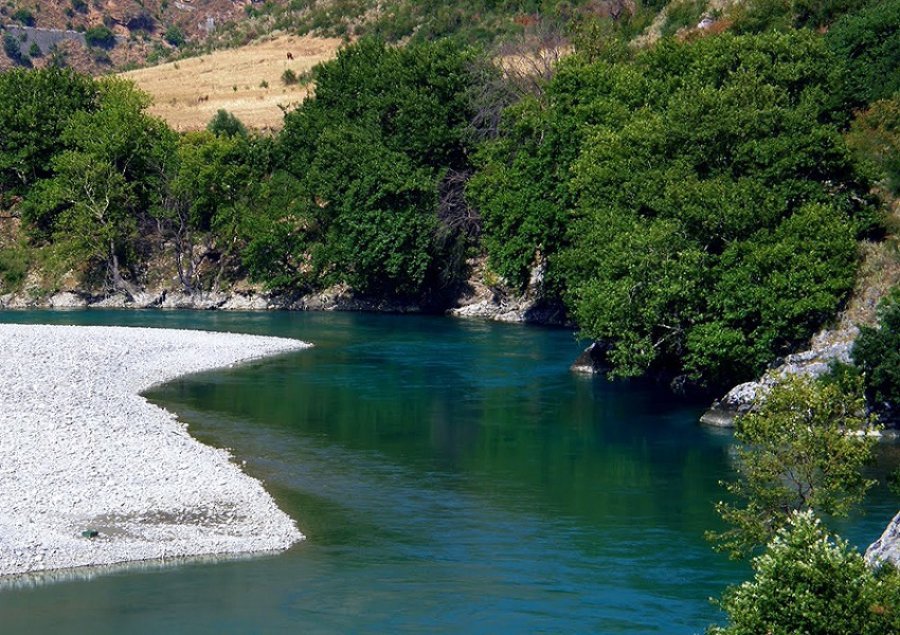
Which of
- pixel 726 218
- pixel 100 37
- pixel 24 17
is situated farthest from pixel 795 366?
pixel 24 17

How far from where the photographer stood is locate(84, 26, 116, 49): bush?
194375mm

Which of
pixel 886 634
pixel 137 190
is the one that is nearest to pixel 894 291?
pixel 886 634

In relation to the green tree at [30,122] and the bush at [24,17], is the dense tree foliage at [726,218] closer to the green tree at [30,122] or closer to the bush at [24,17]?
the green tree at [30,122]

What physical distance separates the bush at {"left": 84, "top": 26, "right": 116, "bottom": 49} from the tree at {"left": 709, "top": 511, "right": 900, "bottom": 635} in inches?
7646

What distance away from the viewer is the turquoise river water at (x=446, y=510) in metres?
27.0

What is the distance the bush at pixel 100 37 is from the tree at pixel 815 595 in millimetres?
194196

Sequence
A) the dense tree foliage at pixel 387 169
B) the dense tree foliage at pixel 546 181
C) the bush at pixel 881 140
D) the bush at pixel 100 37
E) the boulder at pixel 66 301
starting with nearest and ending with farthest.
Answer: the dense tree foliage at pixel 546 181 → the bush at pixel 881 140 → the dense tree foliage at pixel 387 169 → the boulder at pixel 66 301 → the bush at pixel 100 37

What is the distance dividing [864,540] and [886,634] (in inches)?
669

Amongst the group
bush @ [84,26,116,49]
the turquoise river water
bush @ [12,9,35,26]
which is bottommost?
the turquoise river water

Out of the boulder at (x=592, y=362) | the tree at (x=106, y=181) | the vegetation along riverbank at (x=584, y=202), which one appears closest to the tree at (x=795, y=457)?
the vegetation along riverbank at (x=584, y=202)

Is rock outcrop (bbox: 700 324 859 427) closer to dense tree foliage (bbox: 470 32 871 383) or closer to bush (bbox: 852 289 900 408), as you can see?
dense tree foliage (bbox: 470 32 871 383)

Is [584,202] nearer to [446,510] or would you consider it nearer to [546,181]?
[546,181]

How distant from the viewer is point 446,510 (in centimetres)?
3525

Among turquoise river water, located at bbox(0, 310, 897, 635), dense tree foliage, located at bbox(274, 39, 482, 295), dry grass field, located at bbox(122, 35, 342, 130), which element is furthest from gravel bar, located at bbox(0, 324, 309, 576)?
dry grass field, located at bbox(122, 35, 342, 130)
